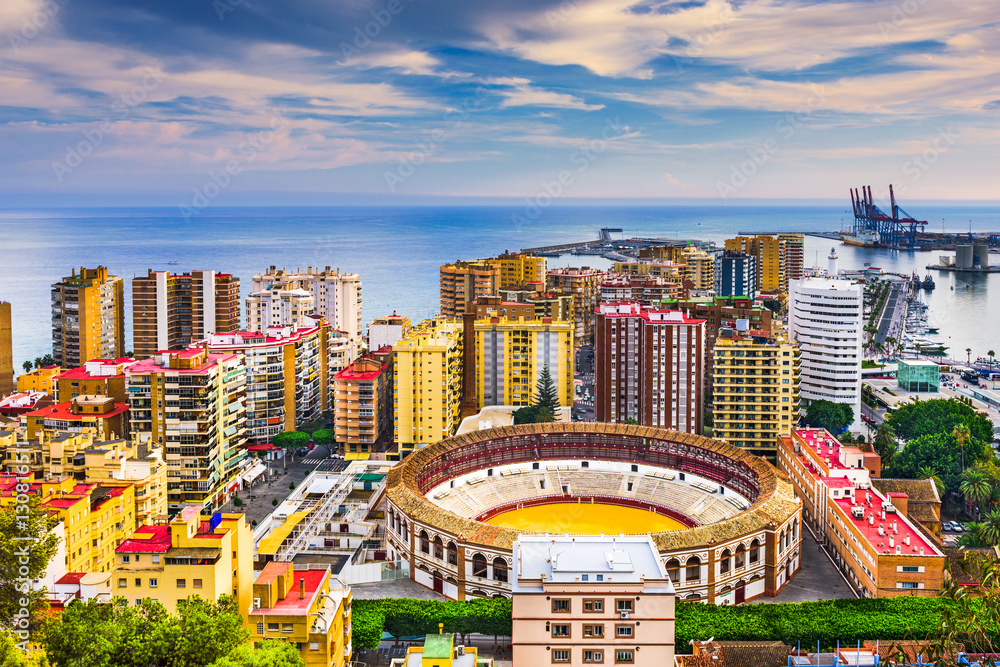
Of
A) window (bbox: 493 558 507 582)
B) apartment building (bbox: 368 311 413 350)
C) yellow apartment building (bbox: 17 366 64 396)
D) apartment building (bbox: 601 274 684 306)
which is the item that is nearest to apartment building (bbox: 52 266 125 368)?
yellow apartment building (bbox: 17 366 64 396)

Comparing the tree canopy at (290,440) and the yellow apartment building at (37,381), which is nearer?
the tree canopy at (290,440)

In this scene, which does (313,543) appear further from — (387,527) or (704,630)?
(704,630)

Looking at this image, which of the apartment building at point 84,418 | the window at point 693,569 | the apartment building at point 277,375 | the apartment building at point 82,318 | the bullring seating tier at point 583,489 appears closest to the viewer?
the window at point 693,569

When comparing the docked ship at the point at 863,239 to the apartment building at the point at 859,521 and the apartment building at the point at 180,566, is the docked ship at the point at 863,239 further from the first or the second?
the apartment building at the point at 180,566

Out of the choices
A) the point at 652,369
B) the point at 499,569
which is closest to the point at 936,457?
the point at 652,369

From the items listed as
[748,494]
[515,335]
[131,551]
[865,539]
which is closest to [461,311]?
[515,335]

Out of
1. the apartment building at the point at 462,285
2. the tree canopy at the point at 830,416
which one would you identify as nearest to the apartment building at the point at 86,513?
the tree canopy at the point at 830,416

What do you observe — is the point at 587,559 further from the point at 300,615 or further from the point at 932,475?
Answer: the point at 932,475
